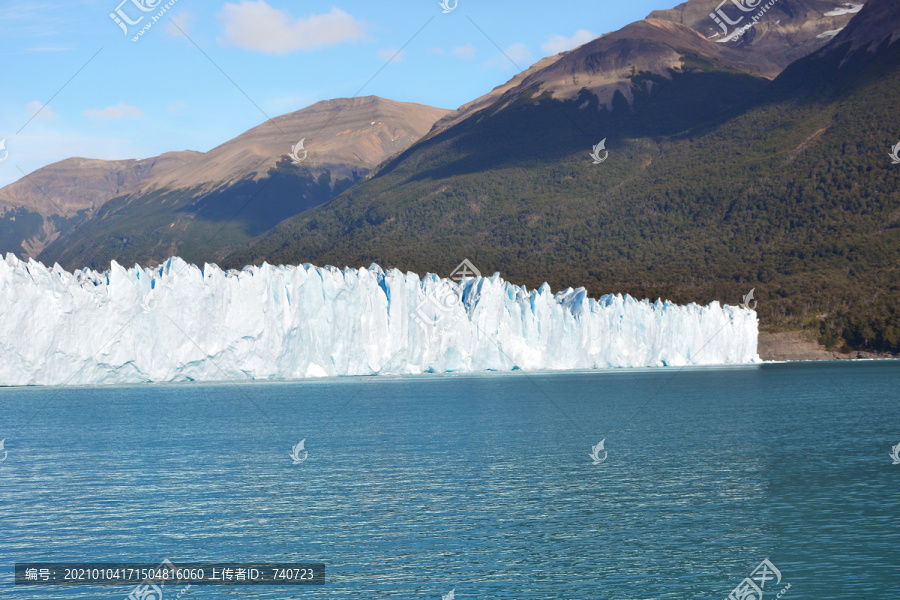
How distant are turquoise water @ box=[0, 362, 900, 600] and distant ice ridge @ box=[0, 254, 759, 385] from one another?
12.8 meters

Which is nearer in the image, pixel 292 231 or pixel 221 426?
pixel 221 426

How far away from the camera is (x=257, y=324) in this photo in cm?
6425

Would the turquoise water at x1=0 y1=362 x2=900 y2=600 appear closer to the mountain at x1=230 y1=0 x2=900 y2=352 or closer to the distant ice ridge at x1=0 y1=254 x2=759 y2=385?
the distant ice ridge at x1=0 y1=254 x2=759 y2=385

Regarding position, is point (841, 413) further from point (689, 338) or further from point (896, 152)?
point (896, 152)

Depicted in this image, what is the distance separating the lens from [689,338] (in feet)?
318

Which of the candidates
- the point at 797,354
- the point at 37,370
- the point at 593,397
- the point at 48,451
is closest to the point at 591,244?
the point at 797,354

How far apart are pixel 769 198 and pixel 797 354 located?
155ft
